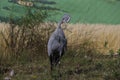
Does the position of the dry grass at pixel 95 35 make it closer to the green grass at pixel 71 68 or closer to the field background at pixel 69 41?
the field background at pixel 69 41

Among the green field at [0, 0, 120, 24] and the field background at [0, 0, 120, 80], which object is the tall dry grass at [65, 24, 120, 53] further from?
the green field at [0, 0, 120, 24]

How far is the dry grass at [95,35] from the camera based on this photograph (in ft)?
22.8

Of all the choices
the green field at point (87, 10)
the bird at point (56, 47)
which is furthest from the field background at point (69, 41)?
the bird at point (56, 47)

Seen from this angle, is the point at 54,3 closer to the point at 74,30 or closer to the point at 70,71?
the point at 74,30

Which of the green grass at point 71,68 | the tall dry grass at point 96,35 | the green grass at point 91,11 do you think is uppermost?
the green grass at point 91,11

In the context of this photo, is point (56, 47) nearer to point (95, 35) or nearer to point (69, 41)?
point (69, 41)

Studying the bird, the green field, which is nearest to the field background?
the green field

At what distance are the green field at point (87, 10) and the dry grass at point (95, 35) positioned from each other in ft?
0.75

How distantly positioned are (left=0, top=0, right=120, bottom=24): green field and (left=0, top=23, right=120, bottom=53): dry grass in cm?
23

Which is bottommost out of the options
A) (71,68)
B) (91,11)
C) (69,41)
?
(71,68)

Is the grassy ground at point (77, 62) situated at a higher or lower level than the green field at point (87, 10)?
lower

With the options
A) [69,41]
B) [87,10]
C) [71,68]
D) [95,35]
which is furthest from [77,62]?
[87,10]

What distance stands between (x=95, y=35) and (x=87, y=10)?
59 cm

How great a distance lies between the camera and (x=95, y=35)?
7.14m
